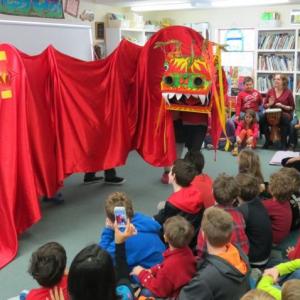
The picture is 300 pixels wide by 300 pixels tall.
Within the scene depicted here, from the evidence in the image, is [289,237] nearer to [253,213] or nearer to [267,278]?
[253,213]

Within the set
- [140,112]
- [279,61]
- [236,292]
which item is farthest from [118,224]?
[279,61]

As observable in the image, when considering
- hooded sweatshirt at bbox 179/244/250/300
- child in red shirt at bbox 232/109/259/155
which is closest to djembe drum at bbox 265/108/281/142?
child in red shirt at bbox 232/109/259/155

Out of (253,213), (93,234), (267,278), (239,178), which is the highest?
(239,178)

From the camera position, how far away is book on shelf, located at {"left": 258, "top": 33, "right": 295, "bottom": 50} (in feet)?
24.4

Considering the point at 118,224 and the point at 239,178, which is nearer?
the point at 118,224

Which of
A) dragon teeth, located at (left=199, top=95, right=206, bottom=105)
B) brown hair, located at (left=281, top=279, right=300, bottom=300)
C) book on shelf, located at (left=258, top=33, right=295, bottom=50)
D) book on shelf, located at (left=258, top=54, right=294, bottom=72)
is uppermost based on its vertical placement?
book on shelf, located at (left=258, top=33, right=295, bottom=50)

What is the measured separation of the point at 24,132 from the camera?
3232mm

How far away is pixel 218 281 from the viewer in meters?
1.82

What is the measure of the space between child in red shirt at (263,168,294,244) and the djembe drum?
132 inches

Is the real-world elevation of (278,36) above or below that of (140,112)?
above

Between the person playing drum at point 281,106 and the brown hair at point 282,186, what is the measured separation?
3413 millimetres

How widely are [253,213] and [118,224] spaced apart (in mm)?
917

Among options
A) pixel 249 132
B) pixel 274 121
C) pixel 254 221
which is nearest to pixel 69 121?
pixel 254 221

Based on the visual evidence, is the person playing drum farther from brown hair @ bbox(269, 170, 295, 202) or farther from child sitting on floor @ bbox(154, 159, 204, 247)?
child sitting on floor @ bbox(154, 159, 204, 247)
